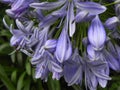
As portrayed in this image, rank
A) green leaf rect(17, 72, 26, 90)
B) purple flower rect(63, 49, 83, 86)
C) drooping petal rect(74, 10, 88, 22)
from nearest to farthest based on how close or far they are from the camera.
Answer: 1. drooping petal rect(74, 10, 88, 22)
2. purple flower rect(63, 49, 83, 86)
3. green leaf rect(17, 72, 26, 90)

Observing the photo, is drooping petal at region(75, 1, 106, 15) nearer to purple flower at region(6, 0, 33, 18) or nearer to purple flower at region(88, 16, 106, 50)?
purple flower at region(88, 16, 106, 50)

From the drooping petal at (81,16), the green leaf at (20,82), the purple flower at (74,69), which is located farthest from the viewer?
the green leaf at (20,82)

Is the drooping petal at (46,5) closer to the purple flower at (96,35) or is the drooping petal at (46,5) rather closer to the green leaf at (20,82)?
the purple flower at (96,35)

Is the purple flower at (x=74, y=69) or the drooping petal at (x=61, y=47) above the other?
the drooping petal at (x=61, y=47)

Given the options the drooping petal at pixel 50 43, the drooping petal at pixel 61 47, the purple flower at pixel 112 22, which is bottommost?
the drooping petal at pixel 61 47

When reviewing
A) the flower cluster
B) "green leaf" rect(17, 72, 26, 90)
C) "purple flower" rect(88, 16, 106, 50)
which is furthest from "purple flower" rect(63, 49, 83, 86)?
"green leaf" rect(17, 72, 26, 90)

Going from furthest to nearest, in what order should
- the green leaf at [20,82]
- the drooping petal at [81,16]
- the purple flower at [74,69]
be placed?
1. the green leaf at [20,82]
2. the purple flower at [74,69]
3. the drooping petal at [81,16]

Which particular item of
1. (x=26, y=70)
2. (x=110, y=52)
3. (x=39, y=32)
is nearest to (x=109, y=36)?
(x=110, y=52)

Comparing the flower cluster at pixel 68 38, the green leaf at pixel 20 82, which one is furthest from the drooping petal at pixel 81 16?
the green leaf at pixel 20 82
